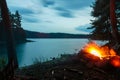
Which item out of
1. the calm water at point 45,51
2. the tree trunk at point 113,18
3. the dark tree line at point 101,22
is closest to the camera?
the tree trunk at point 113,18

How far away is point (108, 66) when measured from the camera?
11766 millimetres

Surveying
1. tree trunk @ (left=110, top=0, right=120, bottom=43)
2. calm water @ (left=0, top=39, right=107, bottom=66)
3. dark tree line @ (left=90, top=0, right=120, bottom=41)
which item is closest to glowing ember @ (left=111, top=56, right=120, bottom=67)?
calm water @ (left=0, top=39, right=107, bottom=66)

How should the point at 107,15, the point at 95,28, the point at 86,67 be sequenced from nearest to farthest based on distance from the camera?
the point at 86,67 < the point at 107,15 < the point at 95,28

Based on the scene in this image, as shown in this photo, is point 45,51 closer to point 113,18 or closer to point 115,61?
point 113,18

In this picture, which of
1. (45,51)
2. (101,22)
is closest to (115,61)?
(101,22)

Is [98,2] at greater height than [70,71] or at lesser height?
greater

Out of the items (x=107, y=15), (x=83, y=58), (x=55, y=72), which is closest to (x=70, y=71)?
(x=55, y=72)

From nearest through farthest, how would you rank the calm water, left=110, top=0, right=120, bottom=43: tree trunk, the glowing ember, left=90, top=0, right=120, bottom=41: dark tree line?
the glowing ember < left=110, top=0, right=120, bottom=43: tree trunk < the calm water < left=90, top=0, right=120, bottom=41: dark tree line

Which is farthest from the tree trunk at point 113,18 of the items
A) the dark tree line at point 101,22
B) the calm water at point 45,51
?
the dark tree line at point 101,22

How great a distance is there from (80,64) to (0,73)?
4.83 metres

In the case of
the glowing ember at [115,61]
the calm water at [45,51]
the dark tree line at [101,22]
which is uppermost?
the dark tree line at [101,22]

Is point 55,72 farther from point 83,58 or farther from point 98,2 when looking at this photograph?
point 98,2

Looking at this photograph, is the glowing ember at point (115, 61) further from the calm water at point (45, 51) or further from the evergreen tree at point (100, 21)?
the evergreen tree at point (100, 21)

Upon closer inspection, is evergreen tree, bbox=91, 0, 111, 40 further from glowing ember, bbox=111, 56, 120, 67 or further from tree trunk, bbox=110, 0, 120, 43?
glowing ember, bbox=111, 56, 120, 67
